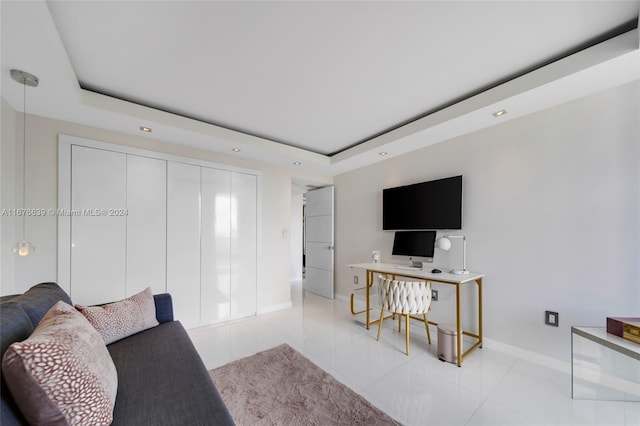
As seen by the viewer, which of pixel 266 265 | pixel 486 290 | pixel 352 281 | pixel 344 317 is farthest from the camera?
pixel 352 281

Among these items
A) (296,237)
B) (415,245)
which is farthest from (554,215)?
(296,237)

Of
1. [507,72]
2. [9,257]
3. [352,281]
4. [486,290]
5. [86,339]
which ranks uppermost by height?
[507,72]

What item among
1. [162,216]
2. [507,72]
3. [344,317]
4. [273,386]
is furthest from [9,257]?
[507,72]

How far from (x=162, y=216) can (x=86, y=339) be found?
214 cm

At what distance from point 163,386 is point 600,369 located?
2953 millimetres

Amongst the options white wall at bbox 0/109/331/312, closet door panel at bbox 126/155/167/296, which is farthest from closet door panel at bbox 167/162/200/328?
white wall at bbox 0/109/331/312

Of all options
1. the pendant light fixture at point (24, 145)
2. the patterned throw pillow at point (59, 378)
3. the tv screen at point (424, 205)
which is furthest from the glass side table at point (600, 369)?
the pendant light fixture at point (24, 145)

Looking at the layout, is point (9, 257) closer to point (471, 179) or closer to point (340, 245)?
point (340, 245)

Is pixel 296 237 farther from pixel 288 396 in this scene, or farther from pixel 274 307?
pixel 288 396

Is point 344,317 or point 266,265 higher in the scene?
point 266,265

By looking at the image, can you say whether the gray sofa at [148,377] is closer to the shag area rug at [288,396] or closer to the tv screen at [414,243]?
the shag area rug at [288,396]

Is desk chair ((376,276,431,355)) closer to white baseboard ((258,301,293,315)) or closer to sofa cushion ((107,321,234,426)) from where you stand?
sofa cushion ((107,321,234,426))

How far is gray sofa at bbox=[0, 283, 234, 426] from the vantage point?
3.27 feet

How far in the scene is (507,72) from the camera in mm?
2023
